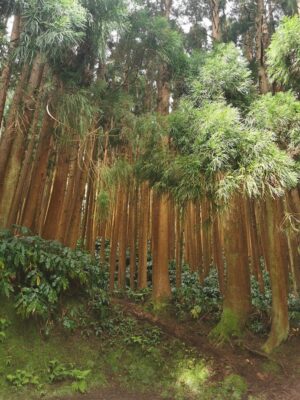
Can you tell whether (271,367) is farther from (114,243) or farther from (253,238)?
(253,238)

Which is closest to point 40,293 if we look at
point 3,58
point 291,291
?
point 3,58

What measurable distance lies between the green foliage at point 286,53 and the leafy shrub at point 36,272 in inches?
177

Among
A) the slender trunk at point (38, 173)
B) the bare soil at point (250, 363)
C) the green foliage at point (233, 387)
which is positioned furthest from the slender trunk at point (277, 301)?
the slender trunk at point (38, 173)

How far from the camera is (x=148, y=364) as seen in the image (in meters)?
5.75

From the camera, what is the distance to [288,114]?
18.3ft

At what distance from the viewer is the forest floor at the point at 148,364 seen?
4.86 m

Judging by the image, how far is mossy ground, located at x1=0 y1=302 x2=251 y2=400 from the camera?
4805 mm

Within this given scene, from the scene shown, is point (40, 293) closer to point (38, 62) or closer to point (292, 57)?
point (38, 62)

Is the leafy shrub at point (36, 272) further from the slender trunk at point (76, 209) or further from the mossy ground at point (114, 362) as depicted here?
the slender trunk at point (76, 209)

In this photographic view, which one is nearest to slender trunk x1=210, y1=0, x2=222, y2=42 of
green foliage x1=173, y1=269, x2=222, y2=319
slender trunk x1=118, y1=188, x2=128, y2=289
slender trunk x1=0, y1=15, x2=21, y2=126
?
slender trunk x1=118, y1=188, x2=128, y2=289

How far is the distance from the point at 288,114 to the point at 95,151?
3.86m

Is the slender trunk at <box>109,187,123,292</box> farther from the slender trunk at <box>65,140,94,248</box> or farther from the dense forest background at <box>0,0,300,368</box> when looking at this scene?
the slender trunk at <box>65,140,94,248</box>

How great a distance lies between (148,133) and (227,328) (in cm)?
353

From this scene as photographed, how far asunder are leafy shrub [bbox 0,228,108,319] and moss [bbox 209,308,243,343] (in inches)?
93.6
